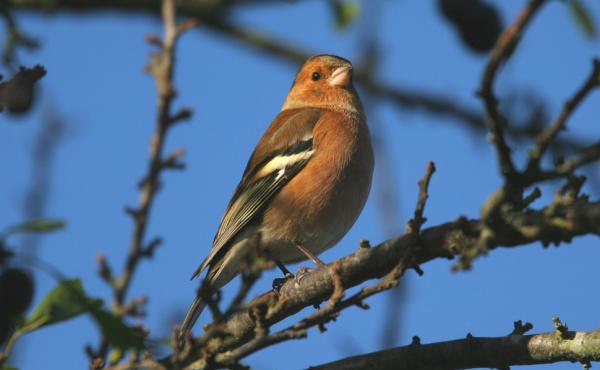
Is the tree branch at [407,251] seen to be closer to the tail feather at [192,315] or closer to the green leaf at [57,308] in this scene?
the green leaf at [57,308]

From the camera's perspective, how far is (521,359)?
3674 millimetres

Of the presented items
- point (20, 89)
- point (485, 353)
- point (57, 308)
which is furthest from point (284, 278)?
point (20, 89)

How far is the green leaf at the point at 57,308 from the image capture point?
284cm

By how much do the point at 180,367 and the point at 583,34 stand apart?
2.71 metres

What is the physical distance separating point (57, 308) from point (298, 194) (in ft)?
11.2

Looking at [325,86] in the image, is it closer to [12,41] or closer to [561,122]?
[12,41]

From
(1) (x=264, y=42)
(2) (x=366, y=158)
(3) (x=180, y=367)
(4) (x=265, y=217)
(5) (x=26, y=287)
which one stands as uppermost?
(1) (x=264, y=42)

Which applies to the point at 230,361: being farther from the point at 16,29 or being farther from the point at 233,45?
the point at 233,45

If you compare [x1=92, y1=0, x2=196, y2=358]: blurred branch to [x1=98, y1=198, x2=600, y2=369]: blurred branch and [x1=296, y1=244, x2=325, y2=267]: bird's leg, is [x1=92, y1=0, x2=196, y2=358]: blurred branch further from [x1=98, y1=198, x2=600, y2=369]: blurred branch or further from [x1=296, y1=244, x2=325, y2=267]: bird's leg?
[x1=296, y1=244, x2=325, y2=267]: bird's leg

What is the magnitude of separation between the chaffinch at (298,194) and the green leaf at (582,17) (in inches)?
92.9

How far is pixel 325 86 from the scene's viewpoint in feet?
25.6

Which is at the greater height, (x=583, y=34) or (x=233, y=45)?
(x=233, y=45)

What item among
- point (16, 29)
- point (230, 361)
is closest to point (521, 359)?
point (230, 361)

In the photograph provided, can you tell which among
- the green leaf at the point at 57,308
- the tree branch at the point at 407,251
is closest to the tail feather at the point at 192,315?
the tree branch at the point at 407,251
